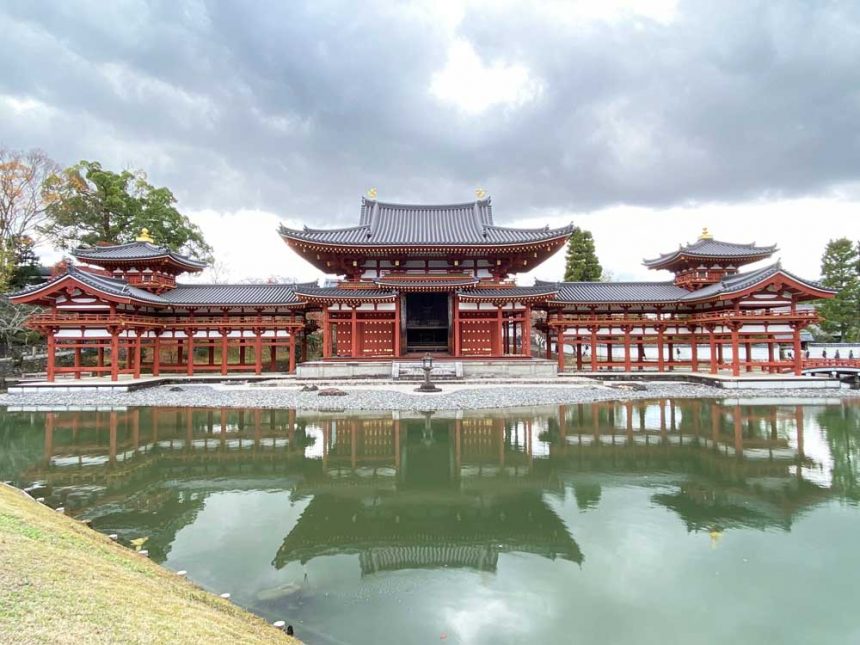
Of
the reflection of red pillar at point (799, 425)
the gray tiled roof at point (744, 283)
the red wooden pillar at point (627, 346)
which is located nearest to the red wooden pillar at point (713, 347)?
the gray tiled roof at point (744, 283)

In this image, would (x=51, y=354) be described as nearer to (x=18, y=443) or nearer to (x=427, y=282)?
(x=18, y=443)

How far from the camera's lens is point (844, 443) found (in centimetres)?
1037

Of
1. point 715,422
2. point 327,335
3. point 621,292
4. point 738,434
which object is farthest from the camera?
point 621,292

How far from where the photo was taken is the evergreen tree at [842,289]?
109ft

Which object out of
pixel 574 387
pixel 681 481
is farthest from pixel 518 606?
pixel 574 387

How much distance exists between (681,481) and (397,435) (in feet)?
20.0

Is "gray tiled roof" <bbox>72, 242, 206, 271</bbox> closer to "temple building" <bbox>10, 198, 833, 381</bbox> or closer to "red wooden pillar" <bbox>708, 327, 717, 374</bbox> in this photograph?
"temple building" <bbox>10, 198, 833, 381</bbox>

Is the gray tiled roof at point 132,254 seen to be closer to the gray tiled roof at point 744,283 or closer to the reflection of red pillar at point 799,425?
the reflection of red pillar at point 799,425

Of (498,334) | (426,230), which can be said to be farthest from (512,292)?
(426,230)

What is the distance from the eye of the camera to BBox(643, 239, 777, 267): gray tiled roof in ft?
81.8

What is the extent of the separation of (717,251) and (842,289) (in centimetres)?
1631

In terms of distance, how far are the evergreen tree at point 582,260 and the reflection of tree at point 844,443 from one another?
73.6 feet

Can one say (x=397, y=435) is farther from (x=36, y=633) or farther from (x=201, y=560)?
(x=36, y=633)

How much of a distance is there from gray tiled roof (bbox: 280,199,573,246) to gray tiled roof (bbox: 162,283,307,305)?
363 cm
